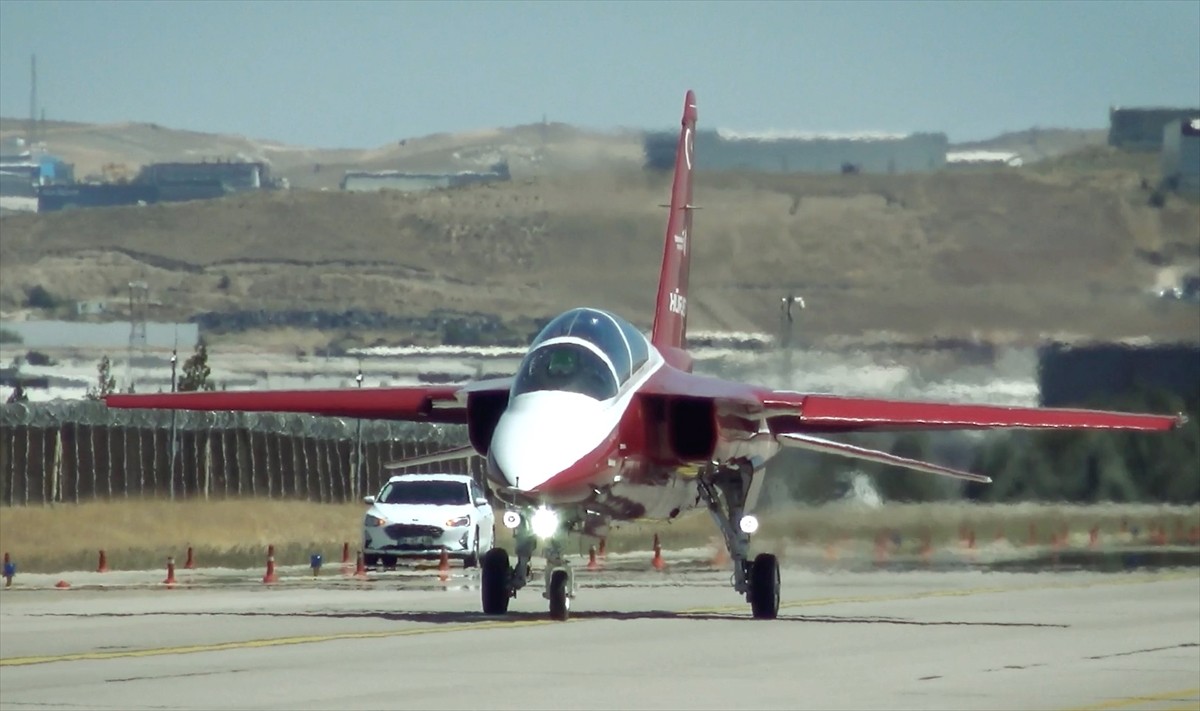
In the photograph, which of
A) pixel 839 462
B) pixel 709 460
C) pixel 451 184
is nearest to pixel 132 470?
pixel 839 462

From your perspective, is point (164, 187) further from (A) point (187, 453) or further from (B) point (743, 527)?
(B) point (743, 527)

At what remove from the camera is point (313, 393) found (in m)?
21.7

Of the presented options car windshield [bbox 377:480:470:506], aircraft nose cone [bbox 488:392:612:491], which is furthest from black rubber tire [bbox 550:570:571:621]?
car windshield [bbox 377:480:470:506]

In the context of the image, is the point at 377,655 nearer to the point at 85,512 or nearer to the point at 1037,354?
the point at 1037,354

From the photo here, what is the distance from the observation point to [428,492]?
33.5 m

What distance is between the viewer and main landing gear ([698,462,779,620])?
2047 cm

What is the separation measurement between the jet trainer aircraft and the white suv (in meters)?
8.67

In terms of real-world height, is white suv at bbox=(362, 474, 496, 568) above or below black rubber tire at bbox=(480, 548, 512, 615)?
above

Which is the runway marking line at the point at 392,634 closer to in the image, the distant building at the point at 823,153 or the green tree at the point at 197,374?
the distant building at the point at 823,153

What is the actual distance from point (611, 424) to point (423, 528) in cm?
1323

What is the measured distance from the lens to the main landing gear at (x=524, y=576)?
19297 millimetres

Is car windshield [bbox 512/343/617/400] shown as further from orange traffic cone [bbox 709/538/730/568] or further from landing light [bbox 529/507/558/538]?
orange traffic cone [bbox 709/538/730/568]

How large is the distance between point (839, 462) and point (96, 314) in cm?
7072

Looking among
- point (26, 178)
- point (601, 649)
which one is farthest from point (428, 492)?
point (26, 178)
